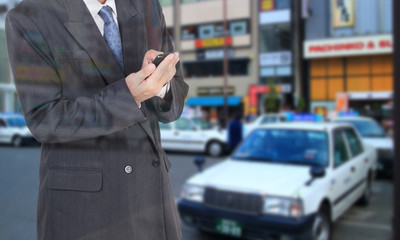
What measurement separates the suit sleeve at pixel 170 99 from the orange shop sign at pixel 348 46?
66.5ft

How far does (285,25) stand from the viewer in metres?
20.5

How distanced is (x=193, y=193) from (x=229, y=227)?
1.69ft

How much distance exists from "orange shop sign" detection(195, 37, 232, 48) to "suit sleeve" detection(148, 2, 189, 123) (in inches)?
648

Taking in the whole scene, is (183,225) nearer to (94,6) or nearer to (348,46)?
(94,6)

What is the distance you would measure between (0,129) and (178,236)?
10.9m

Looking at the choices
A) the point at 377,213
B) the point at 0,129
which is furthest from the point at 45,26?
the point at 0,129

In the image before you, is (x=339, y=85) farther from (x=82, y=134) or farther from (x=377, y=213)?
(x=82, y=134)

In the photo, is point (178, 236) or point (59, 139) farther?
point (178, 236)

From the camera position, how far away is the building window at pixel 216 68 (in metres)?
22.4

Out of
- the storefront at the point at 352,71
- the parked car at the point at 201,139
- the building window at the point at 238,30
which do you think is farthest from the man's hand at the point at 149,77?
the storefront at the point at 352,71

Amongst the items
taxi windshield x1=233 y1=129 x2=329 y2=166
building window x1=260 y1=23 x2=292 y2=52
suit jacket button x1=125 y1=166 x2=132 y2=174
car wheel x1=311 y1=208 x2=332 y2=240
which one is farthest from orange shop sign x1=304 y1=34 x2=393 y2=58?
suit jacket button x1=125 y1=166 x2=132 y2=174

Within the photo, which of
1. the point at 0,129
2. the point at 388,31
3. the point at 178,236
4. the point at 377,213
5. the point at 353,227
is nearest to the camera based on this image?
the point at 178,236

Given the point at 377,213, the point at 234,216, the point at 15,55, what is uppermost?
the point at 15,55

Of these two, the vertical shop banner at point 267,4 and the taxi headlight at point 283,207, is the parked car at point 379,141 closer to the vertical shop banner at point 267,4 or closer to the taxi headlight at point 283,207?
the taxi headlight at point 283,207
